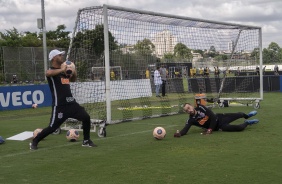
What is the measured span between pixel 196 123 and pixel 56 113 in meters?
3.68

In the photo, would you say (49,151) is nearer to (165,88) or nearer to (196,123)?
(196,123)

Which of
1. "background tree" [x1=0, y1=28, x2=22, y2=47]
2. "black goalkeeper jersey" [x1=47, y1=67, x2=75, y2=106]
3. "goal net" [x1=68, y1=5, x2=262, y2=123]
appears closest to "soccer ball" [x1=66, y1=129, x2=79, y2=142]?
"black goalkeeper jersey" [x1=47, y1=67, x2=75, y2=106]

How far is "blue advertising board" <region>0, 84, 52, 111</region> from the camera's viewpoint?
64.5 ft

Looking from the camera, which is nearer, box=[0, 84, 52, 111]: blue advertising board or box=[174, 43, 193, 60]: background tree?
box=[174, 43, 193, 60]: background tree

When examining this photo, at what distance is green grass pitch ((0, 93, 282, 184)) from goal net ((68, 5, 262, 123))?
7.37ft

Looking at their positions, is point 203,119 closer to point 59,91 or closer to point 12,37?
point 59,91

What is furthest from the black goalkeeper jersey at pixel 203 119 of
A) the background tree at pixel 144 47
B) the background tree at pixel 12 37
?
the background tree at pixel 12 37

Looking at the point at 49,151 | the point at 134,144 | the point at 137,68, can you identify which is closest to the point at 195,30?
the point at 137,68

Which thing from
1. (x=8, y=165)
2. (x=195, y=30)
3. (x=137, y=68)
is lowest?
(x=8, y=165)

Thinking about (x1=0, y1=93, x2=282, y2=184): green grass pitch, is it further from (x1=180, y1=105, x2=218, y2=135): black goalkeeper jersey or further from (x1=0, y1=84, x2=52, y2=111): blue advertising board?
(x1=0, y1=84, x2=52, y2=111): blue advertising board

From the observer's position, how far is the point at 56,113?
9.15 meters

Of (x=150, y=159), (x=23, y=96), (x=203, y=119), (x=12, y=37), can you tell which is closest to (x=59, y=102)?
(x=150, y=159)

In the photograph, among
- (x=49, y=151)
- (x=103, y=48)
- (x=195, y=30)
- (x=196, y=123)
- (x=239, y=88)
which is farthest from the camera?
(x=239, y=88)

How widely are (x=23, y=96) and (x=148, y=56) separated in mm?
7120
